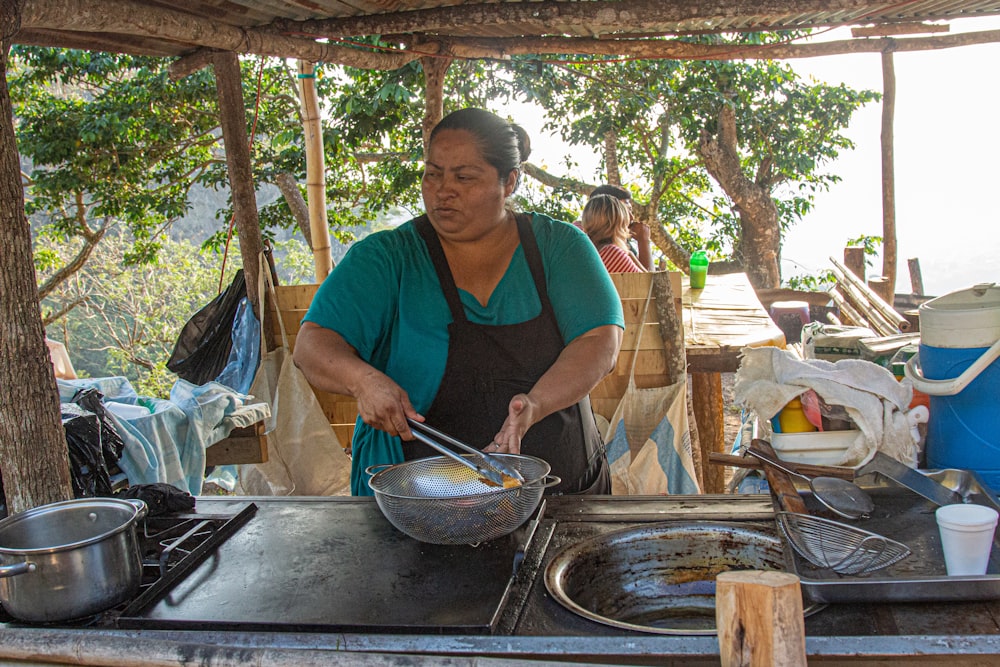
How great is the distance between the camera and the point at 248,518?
176 cm

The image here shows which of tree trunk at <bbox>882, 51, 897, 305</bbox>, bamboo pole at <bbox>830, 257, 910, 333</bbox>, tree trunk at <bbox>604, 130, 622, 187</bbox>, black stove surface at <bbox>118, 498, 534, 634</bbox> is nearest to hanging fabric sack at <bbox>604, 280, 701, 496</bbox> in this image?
bamboo pole at <bbox>830, 257, 910, 333</bbox>

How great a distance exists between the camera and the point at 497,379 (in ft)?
6.64

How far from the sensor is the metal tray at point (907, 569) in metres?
1.19

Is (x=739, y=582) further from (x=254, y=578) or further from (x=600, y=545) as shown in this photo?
(x=254, y=578)

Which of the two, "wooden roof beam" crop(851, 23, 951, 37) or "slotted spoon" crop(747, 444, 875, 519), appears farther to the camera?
Answer: "wooden roof beam" crop(851, 23, 951, 37)

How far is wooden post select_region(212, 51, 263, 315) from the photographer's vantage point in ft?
14.2

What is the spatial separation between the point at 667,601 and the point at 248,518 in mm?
917

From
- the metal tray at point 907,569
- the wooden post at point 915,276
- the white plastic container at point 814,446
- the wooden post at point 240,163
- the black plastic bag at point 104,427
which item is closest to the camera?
the metal tray at point 907,569

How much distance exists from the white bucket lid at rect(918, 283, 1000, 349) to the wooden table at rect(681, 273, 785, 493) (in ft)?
6.07

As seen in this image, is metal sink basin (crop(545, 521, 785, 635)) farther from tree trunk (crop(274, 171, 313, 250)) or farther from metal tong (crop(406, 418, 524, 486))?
tree trunk (crop(274, 171, 313, 250))

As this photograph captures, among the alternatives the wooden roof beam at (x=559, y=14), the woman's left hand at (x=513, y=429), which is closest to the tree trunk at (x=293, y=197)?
the wooden roof beam at (x=559, y=14)

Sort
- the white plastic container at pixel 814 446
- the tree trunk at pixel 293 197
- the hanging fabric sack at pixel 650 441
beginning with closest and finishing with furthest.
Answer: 1. the white plastic container at pixel 814 446
2. the hanging fabric sack at pixel 650 441
3. the tree trunk at pixel 293 197

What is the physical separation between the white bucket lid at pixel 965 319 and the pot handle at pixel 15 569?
1.91 m

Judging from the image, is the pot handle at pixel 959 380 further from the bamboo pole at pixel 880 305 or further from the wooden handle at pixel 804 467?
the bamboo pole at pixel 880 305
